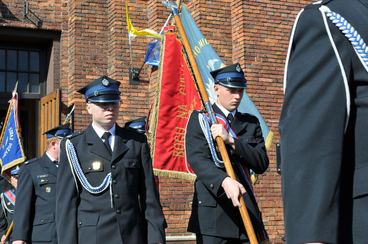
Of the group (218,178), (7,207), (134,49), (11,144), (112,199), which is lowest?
(7,207)

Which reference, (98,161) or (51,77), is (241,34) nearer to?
(51,77)

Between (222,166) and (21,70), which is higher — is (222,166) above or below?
below

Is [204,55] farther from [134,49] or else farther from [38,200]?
[134,49]

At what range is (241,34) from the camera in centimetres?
1143

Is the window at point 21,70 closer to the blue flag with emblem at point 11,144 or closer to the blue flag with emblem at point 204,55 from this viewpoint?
the blue flag with emblem at point 11,144

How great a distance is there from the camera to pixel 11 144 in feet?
38.8

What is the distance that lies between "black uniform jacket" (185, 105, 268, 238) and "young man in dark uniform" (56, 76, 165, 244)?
32 cm

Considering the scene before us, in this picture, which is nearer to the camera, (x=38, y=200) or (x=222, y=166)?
(x=222, y=166)

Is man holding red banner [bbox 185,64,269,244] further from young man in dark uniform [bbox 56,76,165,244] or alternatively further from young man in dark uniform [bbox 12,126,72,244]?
young man in dark uniform [bbox 12,126,72,244]

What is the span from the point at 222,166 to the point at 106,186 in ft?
2.90

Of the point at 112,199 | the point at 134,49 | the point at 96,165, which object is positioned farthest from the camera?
the point at 134,49

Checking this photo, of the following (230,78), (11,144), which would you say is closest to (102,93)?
(230,78)

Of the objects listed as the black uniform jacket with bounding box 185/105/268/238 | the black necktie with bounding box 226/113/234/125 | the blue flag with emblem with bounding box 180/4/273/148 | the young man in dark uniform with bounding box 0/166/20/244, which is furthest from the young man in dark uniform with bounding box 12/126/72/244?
the young man in dark uniform with bounding box 0/166/20/244

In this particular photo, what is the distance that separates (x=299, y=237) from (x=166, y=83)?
5.12 m
